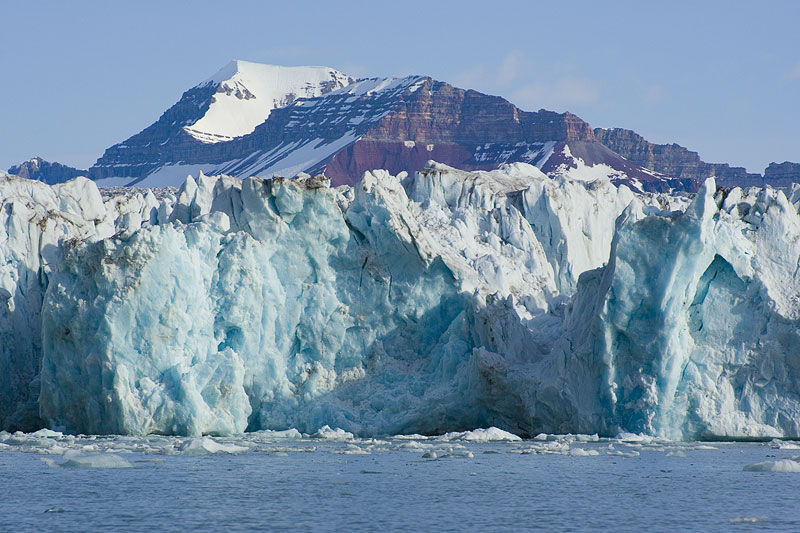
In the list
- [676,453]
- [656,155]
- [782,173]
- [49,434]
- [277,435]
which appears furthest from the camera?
[656,155]

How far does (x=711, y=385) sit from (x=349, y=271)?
10.1m

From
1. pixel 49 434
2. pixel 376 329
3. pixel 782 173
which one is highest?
pixel 782 173

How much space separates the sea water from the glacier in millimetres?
951

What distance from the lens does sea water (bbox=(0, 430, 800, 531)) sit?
711 inches

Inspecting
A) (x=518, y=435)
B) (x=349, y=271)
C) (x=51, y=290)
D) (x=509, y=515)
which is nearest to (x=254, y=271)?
(x=349, y=271)

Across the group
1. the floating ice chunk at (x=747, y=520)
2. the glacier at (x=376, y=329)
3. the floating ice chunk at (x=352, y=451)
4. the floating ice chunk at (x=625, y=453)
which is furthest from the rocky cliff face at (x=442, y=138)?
the floating ice chunk at (x=747, y=520)

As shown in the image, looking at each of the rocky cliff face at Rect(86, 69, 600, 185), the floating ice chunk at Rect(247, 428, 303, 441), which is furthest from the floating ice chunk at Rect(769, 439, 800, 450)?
the rocky cliff face at Rect(86, 69, 600, 185)

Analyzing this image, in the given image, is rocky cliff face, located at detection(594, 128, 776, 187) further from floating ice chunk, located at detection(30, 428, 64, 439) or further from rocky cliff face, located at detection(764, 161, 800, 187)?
floating ice chunk, located at detection(30, 428, 64, 439)

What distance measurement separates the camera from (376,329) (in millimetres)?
33062

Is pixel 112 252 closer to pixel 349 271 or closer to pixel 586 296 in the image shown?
pixel 349 271

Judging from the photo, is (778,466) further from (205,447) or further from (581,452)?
(205,447)

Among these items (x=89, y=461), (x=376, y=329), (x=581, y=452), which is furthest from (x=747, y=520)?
(x=376, y=329)

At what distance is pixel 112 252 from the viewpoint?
30.5m

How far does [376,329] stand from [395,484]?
36.2 feet
